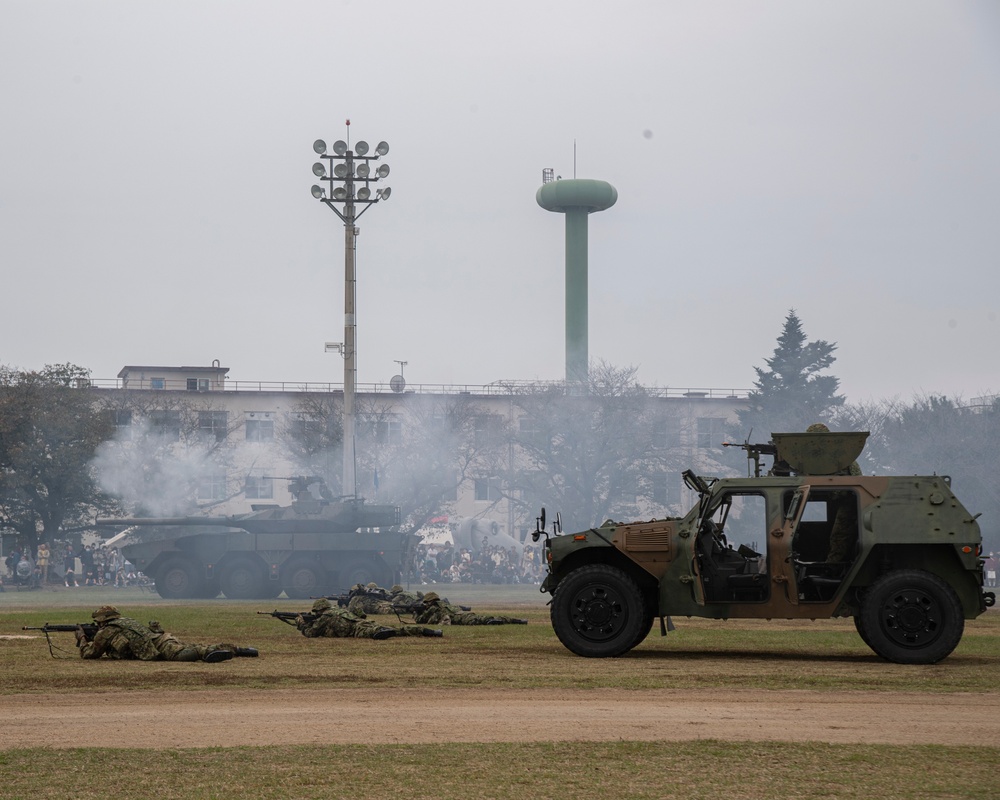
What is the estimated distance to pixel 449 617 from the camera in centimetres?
2066

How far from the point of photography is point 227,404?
6556 cm

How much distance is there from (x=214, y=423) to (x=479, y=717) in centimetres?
5299

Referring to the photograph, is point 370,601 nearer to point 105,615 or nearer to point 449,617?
point 449,617

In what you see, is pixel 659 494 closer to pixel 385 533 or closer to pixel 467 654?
pixel 385 533

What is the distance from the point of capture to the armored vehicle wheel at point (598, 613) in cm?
1431

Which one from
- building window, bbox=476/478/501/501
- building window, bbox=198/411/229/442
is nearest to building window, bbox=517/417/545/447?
building window, bbox=476/478/501/501

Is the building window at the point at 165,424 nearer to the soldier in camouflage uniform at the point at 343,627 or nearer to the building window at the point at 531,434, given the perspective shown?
the building window at the point at 531,434

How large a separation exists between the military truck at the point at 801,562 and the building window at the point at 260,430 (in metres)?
49.9

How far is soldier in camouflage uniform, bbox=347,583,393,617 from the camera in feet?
75.9

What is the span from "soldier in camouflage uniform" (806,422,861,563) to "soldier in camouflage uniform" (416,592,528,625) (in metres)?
7.17

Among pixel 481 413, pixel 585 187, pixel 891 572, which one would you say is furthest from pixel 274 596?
pixel 585 187

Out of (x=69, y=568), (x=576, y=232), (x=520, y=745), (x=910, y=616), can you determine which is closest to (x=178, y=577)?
(x=69, y=568)

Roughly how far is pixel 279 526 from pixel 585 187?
40680 millimetres

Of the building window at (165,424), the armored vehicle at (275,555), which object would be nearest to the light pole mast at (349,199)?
the armored vehicle at (275,555)
